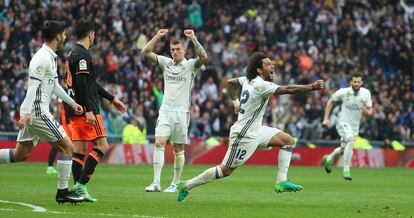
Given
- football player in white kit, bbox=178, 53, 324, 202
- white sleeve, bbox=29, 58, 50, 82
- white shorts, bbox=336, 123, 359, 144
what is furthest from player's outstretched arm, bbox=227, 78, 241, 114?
white shorts, bbox=336, 123, 359, 144

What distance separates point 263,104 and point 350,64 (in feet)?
88.5

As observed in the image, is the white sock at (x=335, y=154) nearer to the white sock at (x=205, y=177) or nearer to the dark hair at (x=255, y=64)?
the dark hair at (x=255, y=64)

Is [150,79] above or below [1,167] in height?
above

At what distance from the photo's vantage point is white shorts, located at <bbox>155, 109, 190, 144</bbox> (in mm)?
18641

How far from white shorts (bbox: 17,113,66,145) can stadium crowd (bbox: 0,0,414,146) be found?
1923cm

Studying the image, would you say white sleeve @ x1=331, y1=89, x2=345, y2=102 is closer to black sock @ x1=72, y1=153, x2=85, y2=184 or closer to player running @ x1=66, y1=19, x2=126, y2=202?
player running @ x1=66, y1=19, x2=126, y2=202

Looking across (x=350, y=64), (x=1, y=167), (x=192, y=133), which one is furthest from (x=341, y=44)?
(x=1, y=167)

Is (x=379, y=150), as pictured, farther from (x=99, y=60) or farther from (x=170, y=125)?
(x=170, y=125)

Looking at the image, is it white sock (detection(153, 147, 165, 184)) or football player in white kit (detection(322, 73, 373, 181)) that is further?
football player in white kit (detection(322, 73, 373, 181))

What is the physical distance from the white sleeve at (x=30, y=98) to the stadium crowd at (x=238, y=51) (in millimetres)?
19602

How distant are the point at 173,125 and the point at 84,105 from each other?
3.56 metres

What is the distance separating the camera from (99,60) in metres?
36.7

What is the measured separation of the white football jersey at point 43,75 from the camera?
13.9 metres

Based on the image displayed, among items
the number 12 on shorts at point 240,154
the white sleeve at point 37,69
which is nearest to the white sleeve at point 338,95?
the number 12 on shorts at point 240,154
